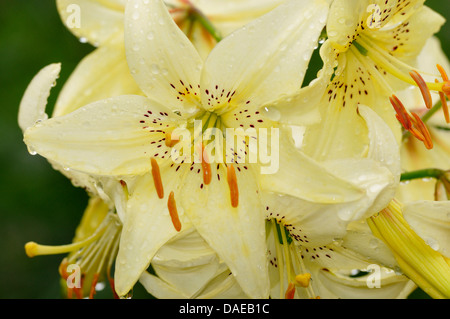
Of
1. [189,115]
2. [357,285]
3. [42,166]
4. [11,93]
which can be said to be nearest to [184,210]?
[189,115]

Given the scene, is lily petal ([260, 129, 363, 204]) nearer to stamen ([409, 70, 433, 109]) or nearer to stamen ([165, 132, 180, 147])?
stamen ([165, 132, 180, 147])

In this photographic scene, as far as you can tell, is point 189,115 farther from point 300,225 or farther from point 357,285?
point 357,285

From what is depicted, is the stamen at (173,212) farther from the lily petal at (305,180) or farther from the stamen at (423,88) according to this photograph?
the stamen at (423,88)

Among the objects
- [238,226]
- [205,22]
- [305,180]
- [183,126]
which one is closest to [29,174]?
[205,22]

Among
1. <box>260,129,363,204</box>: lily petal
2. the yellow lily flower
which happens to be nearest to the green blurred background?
the yellow lily flower

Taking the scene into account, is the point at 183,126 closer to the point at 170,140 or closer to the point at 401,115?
the point at 170,140
